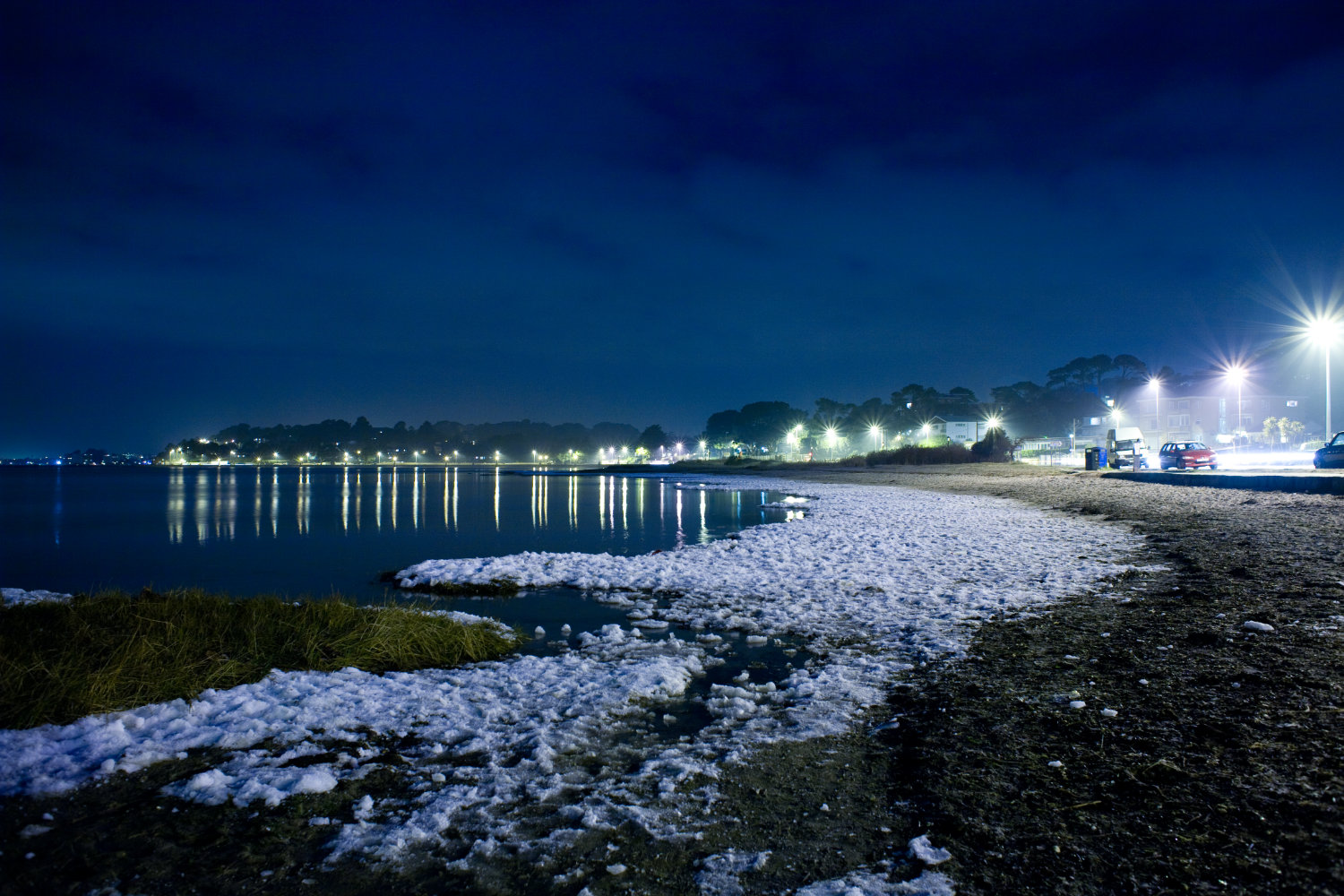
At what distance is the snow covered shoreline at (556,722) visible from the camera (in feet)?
13.5

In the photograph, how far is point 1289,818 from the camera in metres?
3.37

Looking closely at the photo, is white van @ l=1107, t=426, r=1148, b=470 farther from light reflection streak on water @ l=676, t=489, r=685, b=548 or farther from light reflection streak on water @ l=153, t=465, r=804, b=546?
light reflection streak on water @ l=676, t=489, r=685, b=548

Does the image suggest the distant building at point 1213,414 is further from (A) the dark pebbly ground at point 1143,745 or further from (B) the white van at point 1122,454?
(A) the dark pebbly ground at point 1143,745

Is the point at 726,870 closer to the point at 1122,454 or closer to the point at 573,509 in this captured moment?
the point at 573,509

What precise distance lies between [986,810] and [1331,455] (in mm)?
36087

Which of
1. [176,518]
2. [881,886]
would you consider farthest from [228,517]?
[881,886]

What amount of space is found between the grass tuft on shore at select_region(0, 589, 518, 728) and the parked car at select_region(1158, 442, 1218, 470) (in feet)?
135

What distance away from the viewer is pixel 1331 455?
28562mm

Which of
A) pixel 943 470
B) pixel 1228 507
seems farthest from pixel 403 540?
pixel 943 470

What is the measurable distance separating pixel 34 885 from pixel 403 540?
21.9 m

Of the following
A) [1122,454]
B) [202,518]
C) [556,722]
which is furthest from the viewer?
[1122,454]

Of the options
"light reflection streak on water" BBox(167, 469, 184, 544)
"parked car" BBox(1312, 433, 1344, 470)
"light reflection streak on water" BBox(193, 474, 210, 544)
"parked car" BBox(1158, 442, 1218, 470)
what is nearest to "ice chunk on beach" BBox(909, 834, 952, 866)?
"light reflection streak on water" BBox(193, 474, 210, 544)

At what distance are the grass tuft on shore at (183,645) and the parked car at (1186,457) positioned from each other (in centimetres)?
4120

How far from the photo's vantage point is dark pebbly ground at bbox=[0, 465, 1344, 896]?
129 inches
